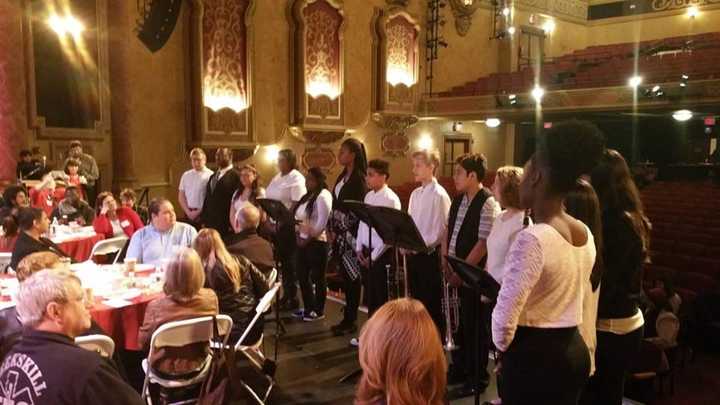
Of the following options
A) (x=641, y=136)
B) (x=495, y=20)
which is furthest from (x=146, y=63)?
(x=641, y=136)

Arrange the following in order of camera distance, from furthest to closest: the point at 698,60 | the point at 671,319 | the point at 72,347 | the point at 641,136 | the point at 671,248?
1. the point at 641,136
2. the point at 698,60
3. the point at 671,248
4. the point at 671,319
5. the point at 72,347

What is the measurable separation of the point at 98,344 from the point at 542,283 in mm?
1973

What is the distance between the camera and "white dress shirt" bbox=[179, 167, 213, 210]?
278 inches

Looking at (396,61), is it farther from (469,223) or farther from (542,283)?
(542,283)

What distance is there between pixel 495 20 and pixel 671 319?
48.6ft

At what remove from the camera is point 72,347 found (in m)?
1.88

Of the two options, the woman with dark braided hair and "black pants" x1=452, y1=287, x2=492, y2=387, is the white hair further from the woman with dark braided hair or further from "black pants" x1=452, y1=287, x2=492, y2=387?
the woman with dark braided hair

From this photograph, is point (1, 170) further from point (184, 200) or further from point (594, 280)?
point (594, 280)

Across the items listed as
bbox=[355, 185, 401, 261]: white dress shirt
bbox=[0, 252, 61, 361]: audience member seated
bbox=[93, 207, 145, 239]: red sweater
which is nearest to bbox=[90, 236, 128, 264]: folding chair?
bbox=[93, 207, 145, 239]: red sweater

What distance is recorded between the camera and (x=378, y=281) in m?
4.59

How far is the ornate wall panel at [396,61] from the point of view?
1416 centimetres

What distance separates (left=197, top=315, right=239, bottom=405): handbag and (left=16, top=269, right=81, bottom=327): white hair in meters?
1.09

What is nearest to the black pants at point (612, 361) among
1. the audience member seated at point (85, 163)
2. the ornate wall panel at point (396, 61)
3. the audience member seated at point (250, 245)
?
the audience member seated at point (250, 245)

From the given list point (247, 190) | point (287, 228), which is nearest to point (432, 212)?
point (287, 228)
